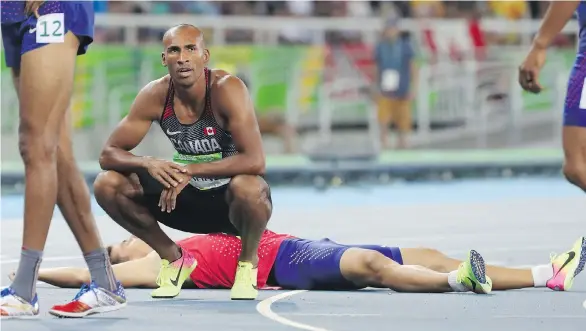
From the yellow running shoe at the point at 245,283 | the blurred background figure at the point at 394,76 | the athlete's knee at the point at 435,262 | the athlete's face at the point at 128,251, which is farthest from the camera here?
the blurred background figure at the point at 394,76

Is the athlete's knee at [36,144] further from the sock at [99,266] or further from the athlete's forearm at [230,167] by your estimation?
the athlete's forearm at [230,167]

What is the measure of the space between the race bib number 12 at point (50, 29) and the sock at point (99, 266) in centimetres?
108

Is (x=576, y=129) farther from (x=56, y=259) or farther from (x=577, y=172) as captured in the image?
(x=56, y=259)

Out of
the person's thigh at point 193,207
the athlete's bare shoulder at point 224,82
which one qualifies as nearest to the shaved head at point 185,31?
the athlete's bare shoulder at point 224,82

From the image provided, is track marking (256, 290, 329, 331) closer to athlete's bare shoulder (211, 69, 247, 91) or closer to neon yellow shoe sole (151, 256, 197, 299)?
neon yellow shoe sole (151, 256, 197, 299)

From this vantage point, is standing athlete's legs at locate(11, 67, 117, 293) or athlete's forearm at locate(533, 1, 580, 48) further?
athlete's forearm at locate(533, 1, 580, 48)

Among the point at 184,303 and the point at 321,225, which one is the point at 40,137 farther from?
the point at 321,225

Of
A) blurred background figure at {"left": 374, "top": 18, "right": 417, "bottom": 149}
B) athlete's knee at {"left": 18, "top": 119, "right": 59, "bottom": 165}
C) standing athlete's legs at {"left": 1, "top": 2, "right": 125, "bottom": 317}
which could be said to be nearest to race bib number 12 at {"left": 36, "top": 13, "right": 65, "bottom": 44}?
standing athlete's legs at {"left": 1, "top": 2, "right": 125, "bottom": 317}

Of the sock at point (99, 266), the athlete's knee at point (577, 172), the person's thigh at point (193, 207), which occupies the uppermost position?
the athlete's knee at point (577, 172)

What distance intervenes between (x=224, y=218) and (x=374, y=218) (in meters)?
5.53

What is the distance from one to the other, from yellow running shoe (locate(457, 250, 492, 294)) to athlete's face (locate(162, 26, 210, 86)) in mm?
1790

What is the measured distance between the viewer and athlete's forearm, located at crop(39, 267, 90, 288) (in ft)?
25.5

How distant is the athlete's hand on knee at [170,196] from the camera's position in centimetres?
726

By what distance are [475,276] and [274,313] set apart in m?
1.21
